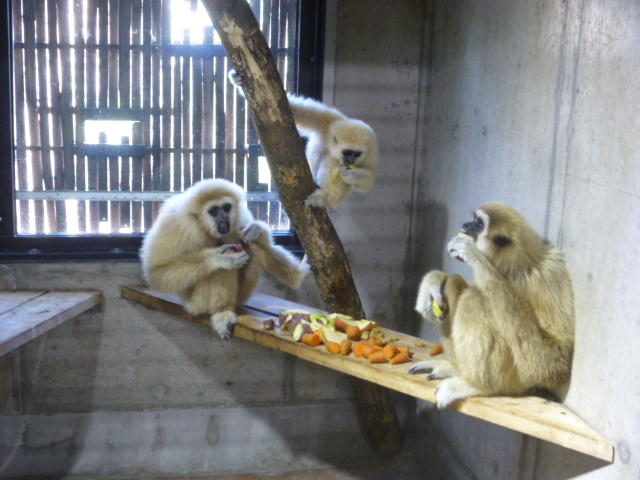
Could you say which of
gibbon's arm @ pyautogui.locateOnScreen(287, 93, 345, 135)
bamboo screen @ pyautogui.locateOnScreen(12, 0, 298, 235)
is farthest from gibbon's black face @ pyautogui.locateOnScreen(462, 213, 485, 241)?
bamboo screen @ pyautogui.locateOnScreen(12, 0, 298, 235)

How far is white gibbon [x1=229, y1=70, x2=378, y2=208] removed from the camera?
4266 mm

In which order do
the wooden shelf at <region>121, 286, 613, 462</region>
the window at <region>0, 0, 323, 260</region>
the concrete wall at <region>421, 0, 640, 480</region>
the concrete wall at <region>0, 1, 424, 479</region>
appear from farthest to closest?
the concrete wall at <region>0, 1, 424, 479</region>, the window at <region>0, 0, 323, 260</region>, the wooden shelf at <region>121, 286, 613, 462</region>, the concrete wall at <region>421, 0, 640, 480</region>

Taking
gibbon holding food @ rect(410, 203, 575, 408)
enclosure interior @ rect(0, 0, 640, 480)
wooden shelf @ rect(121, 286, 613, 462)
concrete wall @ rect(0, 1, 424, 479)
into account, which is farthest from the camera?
concrete wall @ rect(0, 1, 424, 479)

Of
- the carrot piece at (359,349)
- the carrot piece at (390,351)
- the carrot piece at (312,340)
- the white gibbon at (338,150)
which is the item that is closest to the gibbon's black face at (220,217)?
the white gibbon at (338,150)

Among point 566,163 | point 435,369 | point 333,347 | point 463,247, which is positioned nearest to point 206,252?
point 333,347

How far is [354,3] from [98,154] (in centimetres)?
226

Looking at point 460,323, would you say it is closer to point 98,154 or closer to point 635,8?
point 635,8

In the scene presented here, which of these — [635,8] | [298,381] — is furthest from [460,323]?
[298,381]

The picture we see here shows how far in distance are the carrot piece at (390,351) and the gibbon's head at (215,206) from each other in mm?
1363

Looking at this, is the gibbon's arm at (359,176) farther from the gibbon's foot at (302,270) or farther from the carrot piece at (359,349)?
the carrot piece at (359,349)

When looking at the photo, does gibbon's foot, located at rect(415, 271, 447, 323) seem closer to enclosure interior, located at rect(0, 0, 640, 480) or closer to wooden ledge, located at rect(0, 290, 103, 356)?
enclosure interior, located at rect(0, 0, 640, 480)

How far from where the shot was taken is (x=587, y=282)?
292 centimetres

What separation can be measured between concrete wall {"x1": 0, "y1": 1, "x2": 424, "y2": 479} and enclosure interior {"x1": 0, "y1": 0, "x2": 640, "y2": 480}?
0.4 inches

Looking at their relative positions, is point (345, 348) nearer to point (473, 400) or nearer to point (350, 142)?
point (473, 400)
